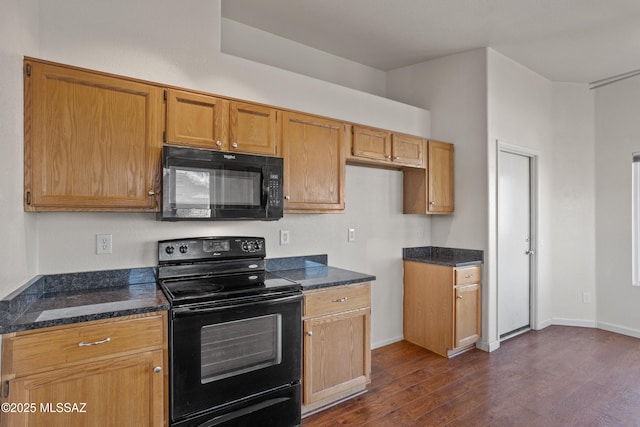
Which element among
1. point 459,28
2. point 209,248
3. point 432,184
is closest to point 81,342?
point 209,248

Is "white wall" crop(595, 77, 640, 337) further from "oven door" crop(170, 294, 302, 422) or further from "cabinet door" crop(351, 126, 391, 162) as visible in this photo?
"oven door" crop(170, 294, 302, 422)

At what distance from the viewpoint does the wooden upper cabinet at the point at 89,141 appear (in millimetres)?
1845

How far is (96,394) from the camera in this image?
1.66 meters

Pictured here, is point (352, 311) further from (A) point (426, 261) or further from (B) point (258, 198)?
(A) point (426, 261)

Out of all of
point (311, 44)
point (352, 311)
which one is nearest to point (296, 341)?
point (352, 311)

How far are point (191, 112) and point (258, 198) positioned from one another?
2.28ft

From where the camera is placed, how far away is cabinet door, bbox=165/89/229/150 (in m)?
2.20

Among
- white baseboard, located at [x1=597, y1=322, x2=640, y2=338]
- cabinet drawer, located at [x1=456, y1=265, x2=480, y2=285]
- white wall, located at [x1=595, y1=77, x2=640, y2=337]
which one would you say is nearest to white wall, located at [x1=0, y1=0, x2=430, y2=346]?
cabinet drawer, located at [x1=456, y1=265, x2=480, y2=285]

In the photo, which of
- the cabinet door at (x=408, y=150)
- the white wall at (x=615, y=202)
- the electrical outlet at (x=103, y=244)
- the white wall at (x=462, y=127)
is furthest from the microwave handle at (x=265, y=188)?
the white wall at (x=615, y=202)

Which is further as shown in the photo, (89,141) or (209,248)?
(209,248)

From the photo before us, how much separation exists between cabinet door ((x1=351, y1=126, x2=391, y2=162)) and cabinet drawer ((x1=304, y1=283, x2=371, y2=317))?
45.6 inches

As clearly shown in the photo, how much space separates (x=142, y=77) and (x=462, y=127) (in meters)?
3.00

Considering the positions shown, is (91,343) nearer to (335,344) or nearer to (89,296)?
(89,296)

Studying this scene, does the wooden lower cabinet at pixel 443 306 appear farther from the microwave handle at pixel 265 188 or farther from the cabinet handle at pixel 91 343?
the cabinet handle at pixel 91 343
